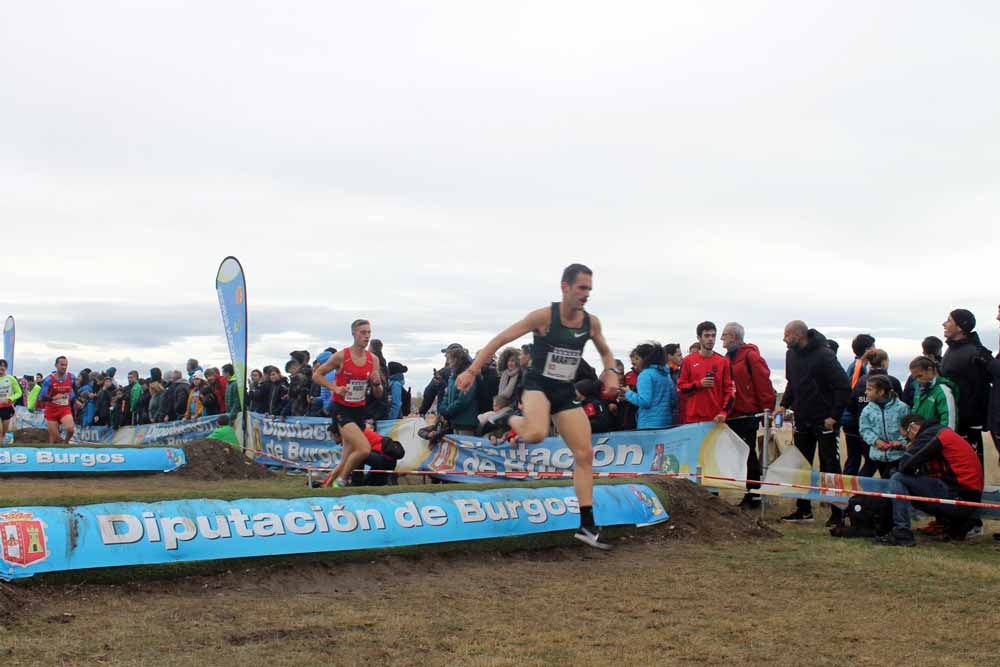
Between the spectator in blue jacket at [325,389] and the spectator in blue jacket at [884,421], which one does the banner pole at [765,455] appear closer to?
the spectator in blue jacket at [884,421]

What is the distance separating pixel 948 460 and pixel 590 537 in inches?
140

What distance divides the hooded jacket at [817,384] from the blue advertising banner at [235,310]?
10660 millimetres

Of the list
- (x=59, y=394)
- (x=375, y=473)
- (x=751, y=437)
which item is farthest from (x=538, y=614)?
(x=59, y=394)

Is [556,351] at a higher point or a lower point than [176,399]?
higher

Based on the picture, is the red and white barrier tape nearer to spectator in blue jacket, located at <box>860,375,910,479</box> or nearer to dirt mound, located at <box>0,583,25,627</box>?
spectator in blue jacket, located at <box>860,375,910,479</box>

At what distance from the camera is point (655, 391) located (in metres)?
12.1

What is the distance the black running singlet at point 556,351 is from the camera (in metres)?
7.28

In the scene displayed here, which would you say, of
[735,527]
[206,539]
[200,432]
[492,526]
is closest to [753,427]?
[735,527]

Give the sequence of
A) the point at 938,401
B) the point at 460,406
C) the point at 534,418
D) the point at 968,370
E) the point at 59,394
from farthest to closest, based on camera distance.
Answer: the point at 59,394, the point at 460,406, the point at 968,370, the point at 938,401, the point at 534,418

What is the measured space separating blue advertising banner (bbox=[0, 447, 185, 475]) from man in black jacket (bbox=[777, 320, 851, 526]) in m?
11.1

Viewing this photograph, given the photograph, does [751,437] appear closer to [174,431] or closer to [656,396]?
[656,396]

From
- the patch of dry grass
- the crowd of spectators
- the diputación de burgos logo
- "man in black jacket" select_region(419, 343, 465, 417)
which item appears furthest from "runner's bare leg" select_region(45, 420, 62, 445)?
the patch of dry grass

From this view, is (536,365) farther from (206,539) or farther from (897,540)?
(897,540)

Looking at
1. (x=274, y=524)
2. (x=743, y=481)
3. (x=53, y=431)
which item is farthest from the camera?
(x=53, y=431)
